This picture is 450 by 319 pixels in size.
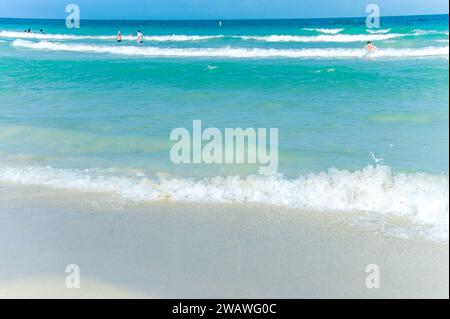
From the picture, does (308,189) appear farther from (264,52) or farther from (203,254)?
(264,52)

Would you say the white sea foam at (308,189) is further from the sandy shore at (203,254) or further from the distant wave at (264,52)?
the distant wave at (264,52)

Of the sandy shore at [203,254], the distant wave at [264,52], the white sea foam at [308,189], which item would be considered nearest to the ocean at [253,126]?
the white sea foam at [308,189]

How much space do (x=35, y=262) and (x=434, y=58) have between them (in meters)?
19.8

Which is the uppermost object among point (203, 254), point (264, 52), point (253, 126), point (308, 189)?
point (264, 52)

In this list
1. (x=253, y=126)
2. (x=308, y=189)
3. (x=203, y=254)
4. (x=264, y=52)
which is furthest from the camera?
(x=264, y=52)

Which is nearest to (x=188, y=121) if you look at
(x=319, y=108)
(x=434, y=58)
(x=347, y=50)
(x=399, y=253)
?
(x=319, y=108)

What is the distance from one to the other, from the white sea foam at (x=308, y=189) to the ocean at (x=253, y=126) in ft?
0.07

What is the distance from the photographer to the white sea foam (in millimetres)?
5598

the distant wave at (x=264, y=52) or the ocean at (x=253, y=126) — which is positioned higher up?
the distant wave at (x=264, y=52)

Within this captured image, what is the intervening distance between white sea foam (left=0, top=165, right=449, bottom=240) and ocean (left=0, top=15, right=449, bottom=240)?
21 millimetres

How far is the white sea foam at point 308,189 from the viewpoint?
18.4ft

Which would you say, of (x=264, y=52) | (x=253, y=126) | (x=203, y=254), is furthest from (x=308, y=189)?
(x=264, y=52)

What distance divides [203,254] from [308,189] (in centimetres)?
208

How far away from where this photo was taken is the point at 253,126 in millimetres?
9523
